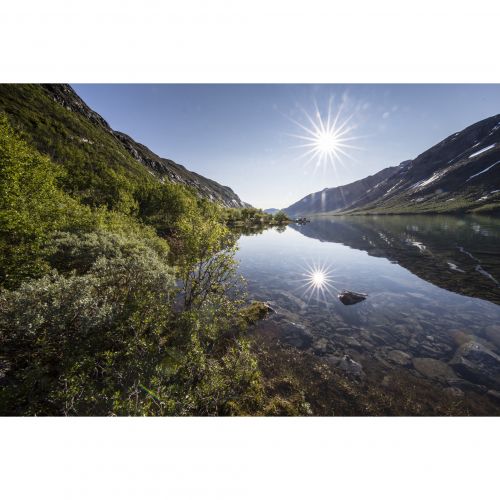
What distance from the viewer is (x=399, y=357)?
1512cm

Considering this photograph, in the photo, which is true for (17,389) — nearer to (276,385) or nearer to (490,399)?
(276,385)

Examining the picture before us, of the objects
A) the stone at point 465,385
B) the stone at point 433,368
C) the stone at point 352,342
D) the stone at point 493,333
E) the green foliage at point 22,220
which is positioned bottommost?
the stone at point 465,385

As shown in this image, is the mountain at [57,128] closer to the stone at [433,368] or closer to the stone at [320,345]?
the stone at [320,345]

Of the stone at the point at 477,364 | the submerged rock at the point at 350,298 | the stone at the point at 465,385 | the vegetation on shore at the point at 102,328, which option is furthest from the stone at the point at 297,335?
the stone at the point at 477,364

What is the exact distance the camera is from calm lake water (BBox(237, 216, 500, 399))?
1468cm

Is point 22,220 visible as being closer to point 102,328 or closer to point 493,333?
point 102,328

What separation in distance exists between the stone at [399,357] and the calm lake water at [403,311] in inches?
2.5

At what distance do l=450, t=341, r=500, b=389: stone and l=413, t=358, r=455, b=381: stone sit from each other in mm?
602

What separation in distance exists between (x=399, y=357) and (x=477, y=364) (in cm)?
433

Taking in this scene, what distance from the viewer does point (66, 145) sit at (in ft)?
322

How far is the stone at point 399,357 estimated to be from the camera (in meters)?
14.6

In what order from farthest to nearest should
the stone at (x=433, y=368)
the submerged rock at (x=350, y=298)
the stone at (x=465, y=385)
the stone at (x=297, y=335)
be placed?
the submerged rock at (x=350, y=298)
the stone at (x=297, y=335)
the stone at (x=433, y=368)
the stone at (x=465, y=385)

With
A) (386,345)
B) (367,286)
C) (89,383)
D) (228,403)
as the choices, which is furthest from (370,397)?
(367,286)

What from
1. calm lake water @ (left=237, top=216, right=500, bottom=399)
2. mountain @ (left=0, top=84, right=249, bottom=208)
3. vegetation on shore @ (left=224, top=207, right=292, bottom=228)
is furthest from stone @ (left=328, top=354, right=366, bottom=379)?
vegetation on shore @ (left=224, top=207, right=292, bottom=228)
